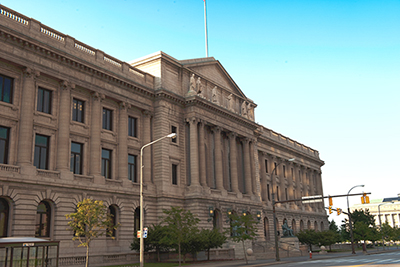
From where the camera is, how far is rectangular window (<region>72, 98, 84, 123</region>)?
1583 inches

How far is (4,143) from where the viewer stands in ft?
110

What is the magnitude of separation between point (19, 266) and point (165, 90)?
2957 cm

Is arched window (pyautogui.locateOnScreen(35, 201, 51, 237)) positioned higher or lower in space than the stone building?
lower

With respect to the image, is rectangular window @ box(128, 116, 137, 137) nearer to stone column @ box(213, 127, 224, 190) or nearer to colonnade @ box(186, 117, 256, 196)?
colonnade @ box(186, 117, 256, 196)

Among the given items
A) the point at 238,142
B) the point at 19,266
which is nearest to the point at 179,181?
the point at 238,142

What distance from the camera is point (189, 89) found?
5388 centimetres

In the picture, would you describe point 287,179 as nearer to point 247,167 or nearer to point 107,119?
point 247,167

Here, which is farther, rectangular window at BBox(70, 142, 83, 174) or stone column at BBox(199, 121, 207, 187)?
stone column at BBox(199, 121, 207, 187)

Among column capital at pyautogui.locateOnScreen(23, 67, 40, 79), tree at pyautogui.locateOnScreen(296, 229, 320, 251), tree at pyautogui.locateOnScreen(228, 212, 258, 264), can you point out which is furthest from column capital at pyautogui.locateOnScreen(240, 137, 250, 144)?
column capital at pyautogui.locateOnScreen(23, 67, 40, 79)

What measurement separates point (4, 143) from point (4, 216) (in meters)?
5.93

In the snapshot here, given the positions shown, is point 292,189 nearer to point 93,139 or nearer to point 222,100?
point 222,100

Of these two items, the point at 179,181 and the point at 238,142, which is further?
the point at 238,142

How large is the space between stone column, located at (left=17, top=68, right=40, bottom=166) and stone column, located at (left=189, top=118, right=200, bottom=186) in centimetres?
2115

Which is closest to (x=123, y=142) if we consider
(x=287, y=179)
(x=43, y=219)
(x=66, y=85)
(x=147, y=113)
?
(x=147, y=113)
